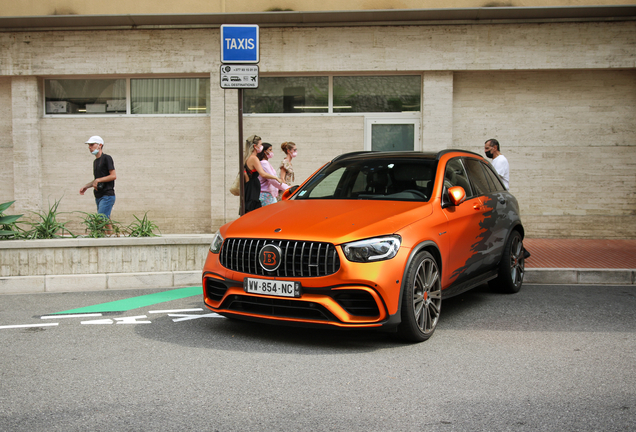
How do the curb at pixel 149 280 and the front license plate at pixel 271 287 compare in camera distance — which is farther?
the curb at pixel 149 280

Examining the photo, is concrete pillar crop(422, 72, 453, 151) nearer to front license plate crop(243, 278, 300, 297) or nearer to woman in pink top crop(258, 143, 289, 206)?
woman in pink top crop(258, 143, 289, 206)

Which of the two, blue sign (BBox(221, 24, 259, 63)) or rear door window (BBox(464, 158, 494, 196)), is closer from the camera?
rear door window (BBox(464, 158, 494, 196))

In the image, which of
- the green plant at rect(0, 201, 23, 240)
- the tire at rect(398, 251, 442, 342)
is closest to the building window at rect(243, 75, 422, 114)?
the green plant at rect(0, 201, 23, 240)

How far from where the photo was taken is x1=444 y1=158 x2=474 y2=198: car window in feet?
19.4

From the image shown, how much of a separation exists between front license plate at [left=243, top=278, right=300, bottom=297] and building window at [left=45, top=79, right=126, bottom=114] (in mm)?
9921

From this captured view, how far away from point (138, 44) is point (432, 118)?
6536mm

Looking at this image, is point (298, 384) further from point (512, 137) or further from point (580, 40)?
point (580, 40)

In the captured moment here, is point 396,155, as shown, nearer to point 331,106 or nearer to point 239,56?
point 239,56

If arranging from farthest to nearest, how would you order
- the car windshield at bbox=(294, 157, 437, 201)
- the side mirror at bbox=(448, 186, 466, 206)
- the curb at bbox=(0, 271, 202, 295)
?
the curb at bbox=(0, 271, 202, 295) < the car windshield at bbox=(294, 157, 437, 201) < the side mirror at bbox=(448, 186, 466, 206)

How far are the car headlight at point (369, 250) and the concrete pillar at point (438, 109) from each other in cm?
855

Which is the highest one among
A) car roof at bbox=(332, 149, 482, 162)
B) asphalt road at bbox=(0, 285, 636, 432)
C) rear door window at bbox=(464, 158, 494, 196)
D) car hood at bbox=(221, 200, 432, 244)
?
car roof at bbox=(332, 149, 482, 162)

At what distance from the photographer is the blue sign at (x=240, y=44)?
24.8 ft

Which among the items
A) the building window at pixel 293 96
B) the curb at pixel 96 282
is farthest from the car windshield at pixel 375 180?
the building window at pixel 293 96

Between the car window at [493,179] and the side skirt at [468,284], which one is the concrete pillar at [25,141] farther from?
the side skirt at [468,284]
